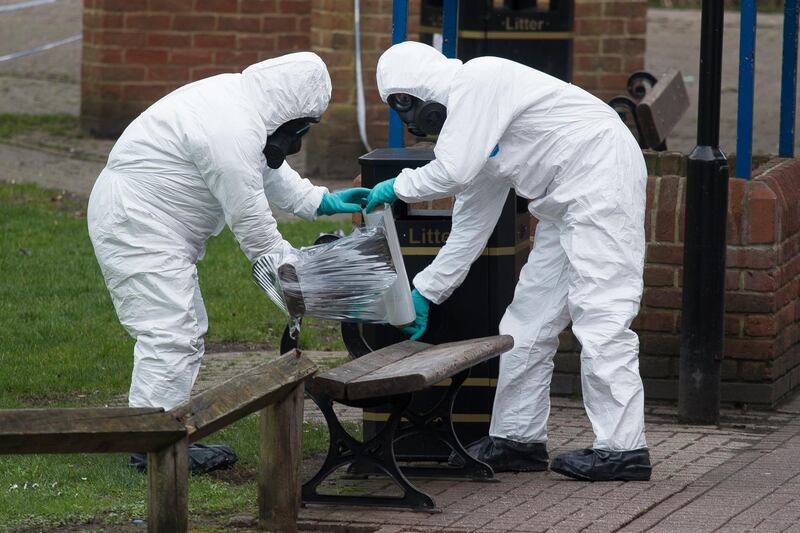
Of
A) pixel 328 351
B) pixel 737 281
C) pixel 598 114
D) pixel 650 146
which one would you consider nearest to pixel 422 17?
pixel 650 146

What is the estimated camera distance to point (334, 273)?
5.70 metres

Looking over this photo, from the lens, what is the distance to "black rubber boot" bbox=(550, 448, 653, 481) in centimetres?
583

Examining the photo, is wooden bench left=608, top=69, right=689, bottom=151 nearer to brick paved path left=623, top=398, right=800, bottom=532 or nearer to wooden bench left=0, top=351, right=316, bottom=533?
brick paved path left=623, top=398, right=800, bottom=532

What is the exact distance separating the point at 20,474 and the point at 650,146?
19.4 feet

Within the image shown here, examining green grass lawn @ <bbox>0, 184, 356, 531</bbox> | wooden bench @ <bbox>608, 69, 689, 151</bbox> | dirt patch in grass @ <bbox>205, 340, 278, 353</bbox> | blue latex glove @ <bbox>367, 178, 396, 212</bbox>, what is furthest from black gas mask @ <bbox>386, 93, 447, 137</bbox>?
wooden bench @ <bbox>608, 69, 689, 151</bbox>

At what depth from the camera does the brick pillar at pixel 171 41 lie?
14.2m

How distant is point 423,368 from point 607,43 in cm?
829

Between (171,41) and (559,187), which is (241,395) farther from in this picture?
(171,41)

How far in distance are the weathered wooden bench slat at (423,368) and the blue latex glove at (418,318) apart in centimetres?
26

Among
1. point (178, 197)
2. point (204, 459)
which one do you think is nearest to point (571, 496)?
point (204, 459)

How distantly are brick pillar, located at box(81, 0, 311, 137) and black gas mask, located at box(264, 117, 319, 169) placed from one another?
8.54m

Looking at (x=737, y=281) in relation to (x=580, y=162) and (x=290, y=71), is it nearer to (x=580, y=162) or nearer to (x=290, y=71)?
(x=580, y=162)

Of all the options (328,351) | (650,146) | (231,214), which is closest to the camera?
(231,214)

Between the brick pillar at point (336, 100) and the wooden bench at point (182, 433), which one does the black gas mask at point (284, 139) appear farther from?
the brick pillar at point (336, 100)
